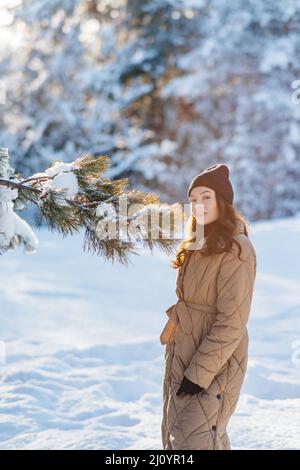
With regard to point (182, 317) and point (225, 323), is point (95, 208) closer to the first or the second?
point (182, 317)

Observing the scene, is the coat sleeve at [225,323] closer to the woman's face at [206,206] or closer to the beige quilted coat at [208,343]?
the beige quilted coat at [208,343]

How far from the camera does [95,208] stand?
3.03 m

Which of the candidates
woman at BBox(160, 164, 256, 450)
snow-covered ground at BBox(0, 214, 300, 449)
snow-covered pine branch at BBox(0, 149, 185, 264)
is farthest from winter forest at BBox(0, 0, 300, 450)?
woman at BBox(160, 164, 256, 450)

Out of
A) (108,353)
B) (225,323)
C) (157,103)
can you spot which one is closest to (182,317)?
(225,323)

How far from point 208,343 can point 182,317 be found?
0.19 meters

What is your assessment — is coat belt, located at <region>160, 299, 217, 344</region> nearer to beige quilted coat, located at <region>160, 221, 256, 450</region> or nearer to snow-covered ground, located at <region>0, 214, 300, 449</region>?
beige quilted coat, located at <region>160, 221, 256, 450</region>

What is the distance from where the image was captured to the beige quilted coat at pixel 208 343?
2760 millimetres

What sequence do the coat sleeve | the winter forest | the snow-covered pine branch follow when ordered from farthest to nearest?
1. the winter forest
2. the snow-covered pine branch
3. the coat sleeve

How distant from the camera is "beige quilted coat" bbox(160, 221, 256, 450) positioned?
276cm

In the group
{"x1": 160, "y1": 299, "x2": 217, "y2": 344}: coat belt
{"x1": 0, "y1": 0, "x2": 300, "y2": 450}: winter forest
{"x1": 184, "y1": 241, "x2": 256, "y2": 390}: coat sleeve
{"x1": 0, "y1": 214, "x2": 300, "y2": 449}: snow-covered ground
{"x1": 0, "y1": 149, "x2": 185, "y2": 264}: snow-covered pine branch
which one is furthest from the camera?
{"x1": 0, "y1": 0, "x2": 300, "y2": 450}: winter forest

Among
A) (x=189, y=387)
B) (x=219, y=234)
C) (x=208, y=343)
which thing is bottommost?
(x=189, y=387)

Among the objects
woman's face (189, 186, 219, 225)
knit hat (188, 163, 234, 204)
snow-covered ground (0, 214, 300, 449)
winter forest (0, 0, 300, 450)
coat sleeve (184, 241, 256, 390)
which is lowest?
snow-covered ground (0, 214, 300, 449)

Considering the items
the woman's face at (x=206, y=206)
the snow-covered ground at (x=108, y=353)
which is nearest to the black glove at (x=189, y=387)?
the woman's face at (x=206, y=206)
